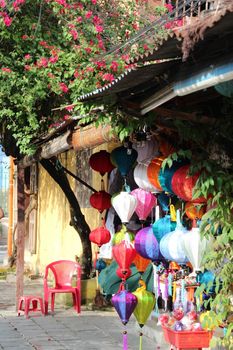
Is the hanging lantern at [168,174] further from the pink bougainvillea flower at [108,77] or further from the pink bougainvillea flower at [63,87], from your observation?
the pink bougainvillea flower at [63,87]

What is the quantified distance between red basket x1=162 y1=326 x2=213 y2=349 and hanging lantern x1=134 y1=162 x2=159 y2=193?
155 cm

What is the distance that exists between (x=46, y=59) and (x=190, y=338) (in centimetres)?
596

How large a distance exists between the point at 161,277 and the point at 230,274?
2707 millimetres

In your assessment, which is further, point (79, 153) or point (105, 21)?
point (79, 153)

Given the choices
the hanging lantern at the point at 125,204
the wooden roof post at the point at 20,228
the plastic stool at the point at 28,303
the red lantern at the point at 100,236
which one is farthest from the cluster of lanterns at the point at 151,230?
the wooden roof post at the point at 20,228

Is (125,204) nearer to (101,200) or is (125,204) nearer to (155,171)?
(155,171)

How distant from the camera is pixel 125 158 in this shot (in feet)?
24.8

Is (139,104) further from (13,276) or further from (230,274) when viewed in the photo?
(13,276)

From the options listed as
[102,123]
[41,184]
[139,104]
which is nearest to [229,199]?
[139,104]

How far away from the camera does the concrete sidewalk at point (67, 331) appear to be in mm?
8492

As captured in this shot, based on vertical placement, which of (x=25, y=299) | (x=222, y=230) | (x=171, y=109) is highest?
(x=171, y=109)

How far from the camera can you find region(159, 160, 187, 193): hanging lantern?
633 cm

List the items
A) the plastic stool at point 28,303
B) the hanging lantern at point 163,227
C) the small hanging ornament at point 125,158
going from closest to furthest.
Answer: the hanging lantern at point 163,227 < the small hanging ornament at point 125,158 < the plastic stool at point 28,303

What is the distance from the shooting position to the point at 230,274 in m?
5.43
